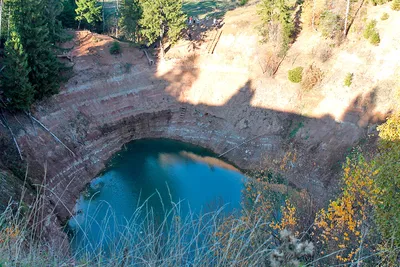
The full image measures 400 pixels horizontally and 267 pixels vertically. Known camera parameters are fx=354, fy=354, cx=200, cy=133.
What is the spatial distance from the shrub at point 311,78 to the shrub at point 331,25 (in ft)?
14.0

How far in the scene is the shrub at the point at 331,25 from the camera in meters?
37.1

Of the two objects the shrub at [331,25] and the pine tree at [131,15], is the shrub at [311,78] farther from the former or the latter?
the pine tree at [131,15]

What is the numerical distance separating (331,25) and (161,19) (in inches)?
745

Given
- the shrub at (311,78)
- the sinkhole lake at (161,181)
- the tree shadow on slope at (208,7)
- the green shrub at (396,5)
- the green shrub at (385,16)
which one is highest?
the green shrub at (396,5)

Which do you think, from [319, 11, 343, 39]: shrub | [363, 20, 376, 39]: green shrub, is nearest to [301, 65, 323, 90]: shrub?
[319, 11, 343, 39]: shrub

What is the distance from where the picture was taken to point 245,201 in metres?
28.1

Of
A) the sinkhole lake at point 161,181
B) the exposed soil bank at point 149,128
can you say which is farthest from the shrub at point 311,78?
the sinkhole lake at point 161,181

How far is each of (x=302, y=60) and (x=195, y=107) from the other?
13.1m

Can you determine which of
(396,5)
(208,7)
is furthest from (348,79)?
(208,7)

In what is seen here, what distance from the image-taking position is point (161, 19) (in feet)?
136

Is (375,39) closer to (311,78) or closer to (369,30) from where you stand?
(369,30)

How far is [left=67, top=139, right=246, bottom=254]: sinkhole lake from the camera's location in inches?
1113

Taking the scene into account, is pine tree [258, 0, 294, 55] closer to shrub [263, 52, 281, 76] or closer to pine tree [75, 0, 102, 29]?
shrub [263, 52, 281, 76]

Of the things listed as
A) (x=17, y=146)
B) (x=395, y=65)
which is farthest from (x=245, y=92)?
(x=17, y=146)
